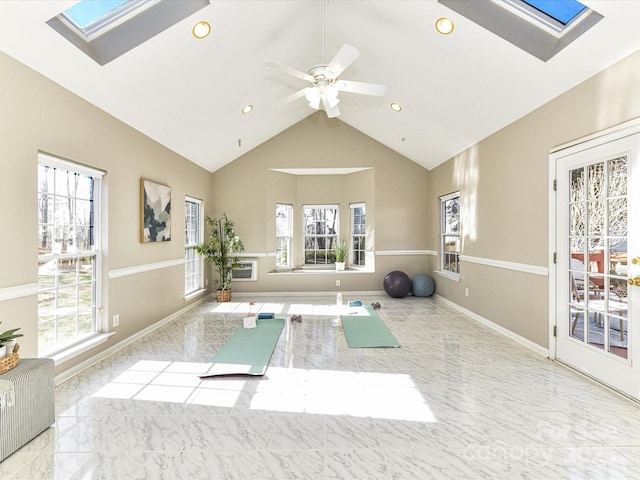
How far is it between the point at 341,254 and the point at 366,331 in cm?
319

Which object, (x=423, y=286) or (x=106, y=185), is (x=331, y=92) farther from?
(x=423, y=286)

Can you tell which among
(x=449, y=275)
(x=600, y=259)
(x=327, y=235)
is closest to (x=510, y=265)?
(x=600, y=259)

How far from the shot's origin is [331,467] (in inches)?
75.3

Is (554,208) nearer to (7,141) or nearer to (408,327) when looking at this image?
(408,327)

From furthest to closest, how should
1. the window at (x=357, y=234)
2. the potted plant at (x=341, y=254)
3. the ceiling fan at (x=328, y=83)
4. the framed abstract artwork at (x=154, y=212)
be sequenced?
1. the window at (x=357, y=234)
2. the potted plant at (x=341, y=254)
3. the framed abstract artwork at (x=154, y=212)
4. the ceiling fan at (x=328, y=83)

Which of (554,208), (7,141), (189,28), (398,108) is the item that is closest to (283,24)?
(189,28)

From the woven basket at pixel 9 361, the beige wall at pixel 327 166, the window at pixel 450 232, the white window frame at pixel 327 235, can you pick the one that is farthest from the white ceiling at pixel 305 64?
the white window frame at pixel 327 235

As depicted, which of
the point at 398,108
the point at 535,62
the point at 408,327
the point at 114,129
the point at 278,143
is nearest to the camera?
the point at 535,62

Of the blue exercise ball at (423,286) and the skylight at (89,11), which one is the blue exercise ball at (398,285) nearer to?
the blue exercise ball at (423,286)

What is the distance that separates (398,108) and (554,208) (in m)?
2.71

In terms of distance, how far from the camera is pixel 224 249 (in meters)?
6.50

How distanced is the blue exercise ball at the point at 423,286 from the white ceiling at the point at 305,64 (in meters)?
2.64

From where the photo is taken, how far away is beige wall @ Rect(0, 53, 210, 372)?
2.46 metres

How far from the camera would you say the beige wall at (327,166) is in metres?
7.02
